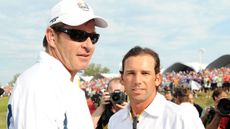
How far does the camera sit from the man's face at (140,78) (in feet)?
11.2

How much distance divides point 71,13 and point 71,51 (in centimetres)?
19

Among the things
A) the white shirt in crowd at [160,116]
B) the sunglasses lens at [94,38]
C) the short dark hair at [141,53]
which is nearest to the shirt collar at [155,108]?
the white shirt in crowd at [160,116]

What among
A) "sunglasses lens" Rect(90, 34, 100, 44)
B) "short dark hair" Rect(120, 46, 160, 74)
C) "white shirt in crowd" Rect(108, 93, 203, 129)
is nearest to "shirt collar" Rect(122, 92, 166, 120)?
"white shirt in crowd" Rect(108, 93, 203, 129)

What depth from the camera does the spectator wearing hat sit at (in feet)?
5.93

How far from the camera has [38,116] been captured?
179 centimetres

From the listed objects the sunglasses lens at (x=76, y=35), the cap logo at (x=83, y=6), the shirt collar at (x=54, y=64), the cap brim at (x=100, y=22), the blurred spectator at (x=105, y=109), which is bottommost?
the blurred spectator at (x=105, y=109)

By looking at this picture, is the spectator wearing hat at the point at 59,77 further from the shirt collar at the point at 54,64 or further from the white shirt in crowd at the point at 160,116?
the white shirt in crowd at the point at 160,116

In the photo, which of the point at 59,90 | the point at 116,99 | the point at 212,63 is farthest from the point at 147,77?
the point at 212,63

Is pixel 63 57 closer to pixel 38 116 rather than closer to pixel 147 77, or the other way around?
pixel 38 116

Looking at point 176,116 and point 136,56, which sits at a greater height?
point 136,56

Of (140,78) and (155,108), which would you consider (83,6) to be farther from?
(155,108)

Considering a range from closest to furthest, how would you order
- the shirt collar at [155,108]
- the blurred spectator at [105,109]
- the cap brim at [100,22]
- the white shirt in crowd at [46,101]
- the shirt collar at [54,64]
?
the white shirt in crowd at [46,101]
the shirt collar at [54,64]
the cap brim at [100,22]
the shirt collar at [155,108]
the blurred spectator at [105,109]

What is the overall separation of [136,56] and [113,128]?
27.3 inches

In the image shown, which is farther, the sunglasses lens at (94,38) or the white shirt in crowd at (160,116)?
the white shirt in crowd at (160,116)
